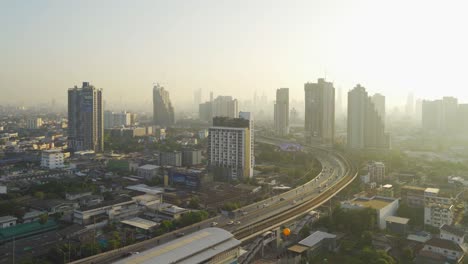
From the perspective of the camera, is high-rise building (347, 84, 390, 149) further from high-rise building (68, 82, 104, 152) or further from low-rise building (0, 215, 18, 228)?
low-rise building (0, 215, 18, 228)

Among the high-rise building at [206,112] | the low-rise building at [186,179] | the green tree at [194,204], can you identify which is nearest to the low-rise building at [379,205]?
the green tree at [194,204]

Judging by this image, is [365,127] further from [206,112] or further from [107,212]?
[206,112]

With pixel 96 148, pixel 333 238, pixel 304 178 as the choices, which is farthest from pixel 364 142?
pixel 333 238

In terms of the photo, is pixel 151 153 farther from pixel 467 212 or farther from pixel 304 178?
pixel 467 212

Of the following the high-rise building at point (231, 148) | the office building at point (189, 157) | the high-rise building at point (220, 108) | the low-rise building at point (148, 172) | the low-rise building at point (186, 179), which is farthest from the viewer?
the high-rise building at point (220, 108)

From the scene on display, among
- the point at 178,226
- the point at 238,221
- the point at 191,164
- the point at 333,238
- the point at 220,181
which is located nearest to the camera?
the point at 333,238

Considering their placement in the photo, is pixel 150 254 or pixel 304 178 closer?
pixel 150 254

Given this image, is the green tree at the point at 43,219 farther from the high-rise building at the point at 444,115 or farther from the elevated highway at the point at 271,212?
the high-rise building at the point at 444,115
